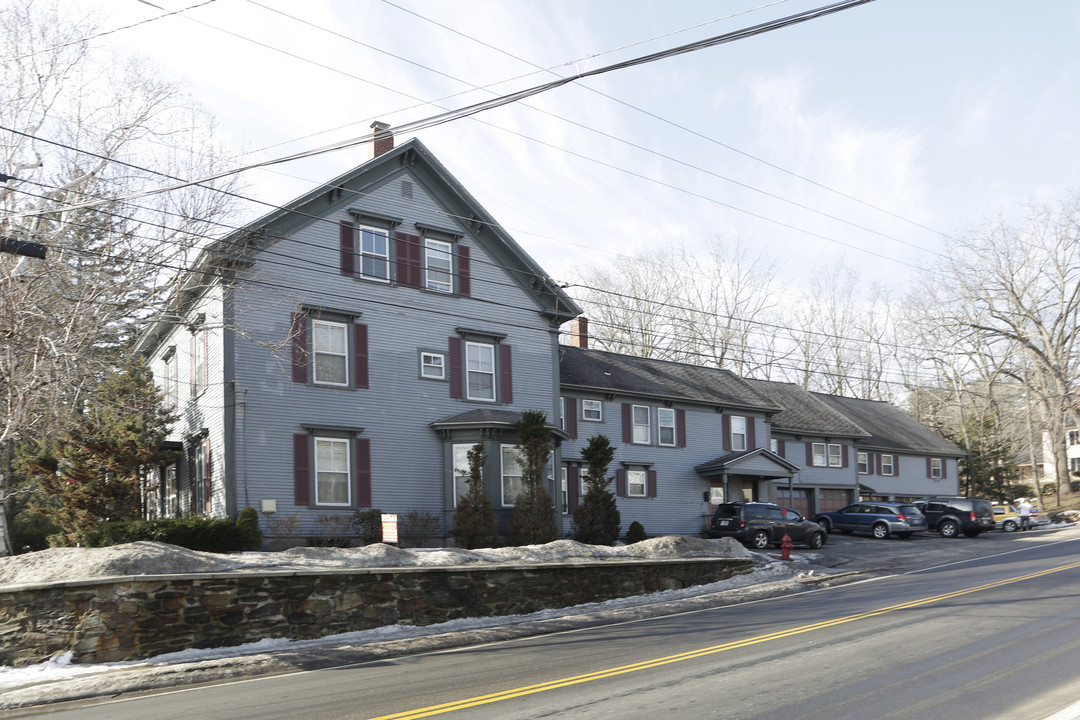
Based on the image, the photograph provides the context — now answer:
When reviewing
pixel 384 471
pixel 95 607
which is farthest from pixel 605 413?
pixel 95 607

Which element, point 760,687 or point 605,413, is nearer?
point 760,687

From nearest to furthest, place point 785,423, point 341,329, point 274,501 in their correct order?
point 274,501, point 341,329, point 785,423

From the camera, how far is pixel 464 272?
2773 cm

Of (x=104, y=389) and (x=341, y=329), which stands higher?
(x=341, y=329)

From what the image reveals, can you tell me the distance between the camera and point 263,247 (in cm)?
2395

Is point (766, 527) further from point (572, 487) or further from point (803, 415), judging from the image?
point (803, 415)

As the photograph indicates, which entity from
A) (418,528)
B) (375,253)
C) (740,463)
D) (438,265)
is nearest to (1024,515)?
(740,463)

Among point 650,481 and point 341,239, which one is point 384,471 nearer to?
point 341,239

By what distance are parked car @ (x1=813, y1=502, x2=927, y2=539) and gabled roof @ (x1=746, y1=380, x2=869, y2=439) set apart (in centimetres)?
538

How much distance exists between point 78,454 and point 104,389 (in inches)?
80.7

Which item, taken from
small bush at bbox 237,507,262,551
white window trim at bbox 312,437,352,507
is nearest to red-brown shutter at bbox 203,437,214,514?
small bush at bbox 237,507,262,551

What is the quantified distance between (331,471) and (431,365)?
4407 mm

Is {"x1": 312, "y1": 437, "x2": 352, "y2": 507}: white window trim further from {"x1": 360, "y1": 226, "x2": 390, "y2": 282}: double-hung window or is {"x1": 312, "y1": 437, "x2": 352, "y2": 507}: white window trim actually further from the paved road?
the paved road

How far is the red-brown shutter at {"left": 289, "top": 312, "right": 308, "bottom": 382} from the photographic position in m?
24.0
